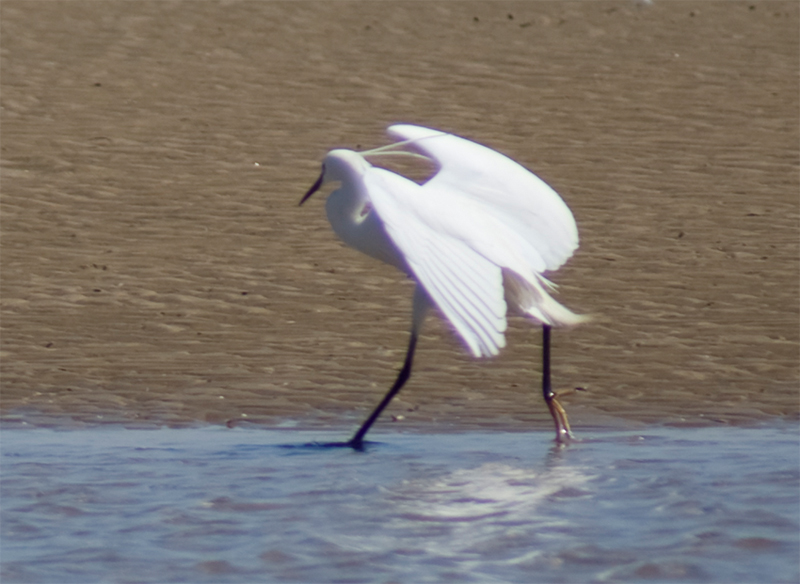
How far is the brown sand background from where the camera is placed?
22.5ft

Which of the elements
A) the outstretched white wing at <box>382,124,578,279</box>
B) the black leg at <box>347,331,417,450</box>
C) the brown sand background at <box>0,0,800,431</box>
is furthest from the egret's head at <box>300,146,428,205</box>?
the brown sand background at <box>0,0,800,431</box>

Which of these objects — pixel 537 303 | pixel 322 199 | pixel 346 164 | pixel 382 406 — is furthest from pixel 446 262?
pixel 322 199

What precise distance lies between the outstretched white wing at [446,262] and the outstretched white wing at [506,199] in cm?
19

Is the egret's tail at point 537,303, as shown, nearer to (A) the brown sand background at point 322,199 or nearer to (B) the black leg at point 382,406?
(B) the black leg at point 382,406

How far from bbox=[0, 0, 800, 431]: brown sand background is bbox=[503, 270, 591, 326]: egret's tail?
64 centimetres

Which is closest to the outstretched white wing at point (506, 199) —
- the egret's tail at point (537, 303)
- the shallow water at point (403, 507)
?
the egret's tail at point (537, 303)

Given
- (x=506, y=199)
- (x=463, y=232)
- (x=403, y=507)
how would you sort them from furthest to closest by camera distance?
1. (x=506, y=199)
2. (x=463, y=232)
3. (x=403, y=507)

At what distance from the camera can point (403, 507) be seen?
484 cm

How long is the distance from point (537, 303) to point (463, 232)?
715 mm

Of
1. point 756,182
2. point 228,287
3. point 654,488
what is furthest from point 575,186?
point 654,488

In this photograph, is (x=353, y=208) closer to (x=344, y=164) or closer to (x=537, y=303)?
(x=344, y=164)

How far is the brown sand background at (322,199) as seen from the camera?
686 centimetres

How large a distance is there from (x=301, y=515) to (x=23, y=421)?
2.08m

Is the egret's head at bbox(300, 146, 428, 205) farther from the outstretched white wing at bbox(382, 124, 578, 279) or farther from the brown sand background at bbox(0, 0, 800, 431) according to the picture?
the brown sand background at bbox(0, 0, 800, 431)
